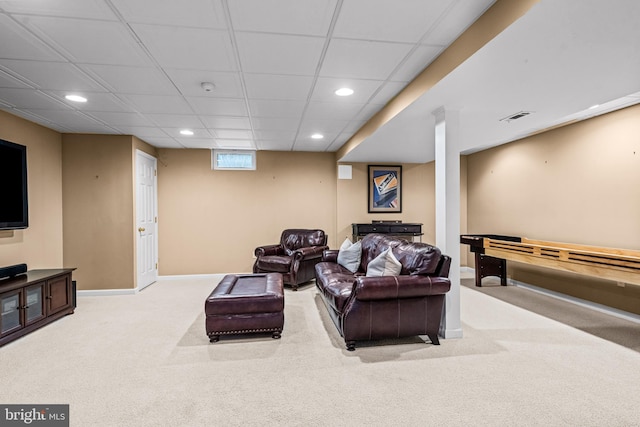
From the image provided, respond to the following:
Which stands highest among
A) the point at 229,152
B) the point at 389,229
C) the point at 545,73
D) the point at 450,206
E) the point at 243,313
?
the point at 229,152

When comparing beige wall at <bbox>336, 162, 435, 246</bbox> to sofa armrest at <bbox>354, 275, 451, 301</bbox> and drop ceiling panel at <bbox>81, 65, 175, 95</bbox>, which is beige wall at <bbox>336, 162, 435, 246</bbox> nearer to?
sofa armrest at <bbox>354, 275, 451, 301</bbox>

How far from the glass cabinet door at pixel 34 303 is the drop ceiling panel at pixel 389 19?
4.09 m

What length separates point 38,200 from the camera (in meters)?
4.34

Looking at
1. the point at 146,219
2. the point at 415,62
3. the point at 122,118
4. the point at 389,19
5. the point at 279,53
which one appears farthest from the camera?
the point at 146,219

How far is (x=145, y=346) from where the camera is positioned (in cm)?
304

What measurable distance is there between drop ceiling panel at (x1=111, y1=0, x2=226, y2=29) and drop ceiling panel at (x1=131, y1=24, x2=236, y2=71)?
0.22ft

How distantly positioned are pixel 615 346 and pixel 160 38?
185 inches

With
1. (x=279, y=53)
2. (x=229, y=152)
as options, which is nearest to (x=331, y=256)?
(x=229, y=152)

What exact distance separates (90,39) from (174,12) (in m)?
0.79

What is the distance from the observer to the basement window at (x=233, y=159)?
6.23 meters

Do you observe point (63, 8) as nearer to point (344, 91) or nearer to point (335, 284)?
point (344, 91)

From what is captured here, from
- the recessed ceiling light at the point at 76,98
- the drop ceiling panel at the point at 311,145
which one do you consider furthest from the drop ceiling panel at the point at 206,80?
the drop ceiling panel at the point at 311,145

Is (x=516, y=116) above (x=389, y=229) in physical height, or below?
above

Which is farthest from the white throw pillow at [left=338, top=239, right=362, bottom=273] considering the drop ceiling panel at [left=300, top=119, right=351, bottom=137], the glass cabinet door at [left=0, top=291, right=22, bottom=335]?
the glass cabinet door at [left=0, top=291, right=22, bottom=335]
